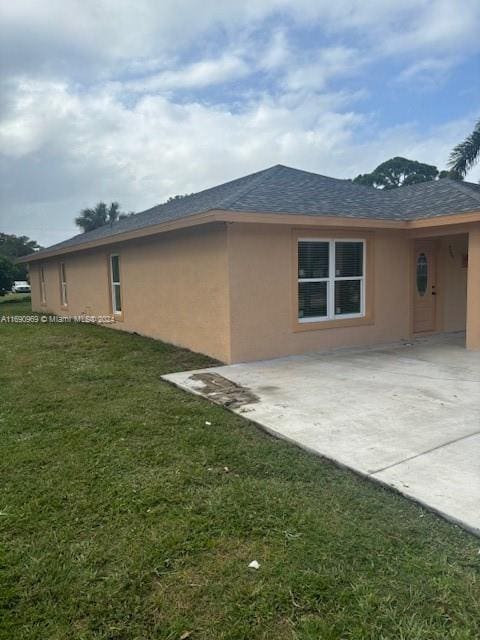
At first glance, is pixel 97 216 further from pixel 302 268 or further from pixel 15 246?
pixel 15 246

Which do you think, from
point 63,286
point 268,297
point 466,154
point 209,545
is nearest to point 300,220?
point 268,297

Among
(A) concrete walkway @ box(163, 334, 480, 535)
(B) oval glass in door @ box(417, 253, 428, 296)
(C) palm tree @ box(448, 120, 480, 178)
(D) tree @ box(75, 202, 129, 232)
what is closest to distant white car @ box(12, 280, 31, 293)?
(D) tree @ box(75, 202, 129, 232)

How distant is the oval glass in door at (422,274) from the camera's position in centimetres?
1064

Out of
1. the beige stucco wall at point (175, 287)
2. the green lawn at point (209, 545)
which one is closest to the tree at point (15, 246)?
the beige stucco wall at point (175, 287)

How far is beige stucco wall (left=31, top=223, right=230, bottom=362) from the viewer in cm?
816

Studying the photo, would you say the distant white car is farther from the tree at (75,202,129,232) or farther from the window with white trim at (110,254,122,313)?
the window with white trim at (110,254,122,313)

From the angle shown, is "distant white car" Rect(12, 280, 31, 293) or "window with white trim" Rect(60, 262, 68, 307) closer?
"window with white trim" Rect(60, 262, 68, 307)

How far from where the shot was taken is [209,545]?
2795 millimetres

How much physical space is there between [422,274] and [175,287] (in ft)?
18.9

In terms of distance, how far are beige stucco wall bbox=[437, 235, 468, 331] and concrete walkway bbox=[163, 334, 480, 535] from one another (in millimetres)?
2675

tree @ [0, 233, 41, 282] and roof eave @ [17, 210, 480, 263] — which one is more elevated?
tree @ [0, 233, 41, 282]

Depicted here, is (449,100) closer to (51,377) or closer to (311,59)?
(311,59)

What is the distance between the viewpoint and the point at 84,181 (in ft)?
74.1

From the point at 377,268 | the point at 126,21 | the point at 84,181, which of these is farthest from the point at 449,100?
the point at 84,181
